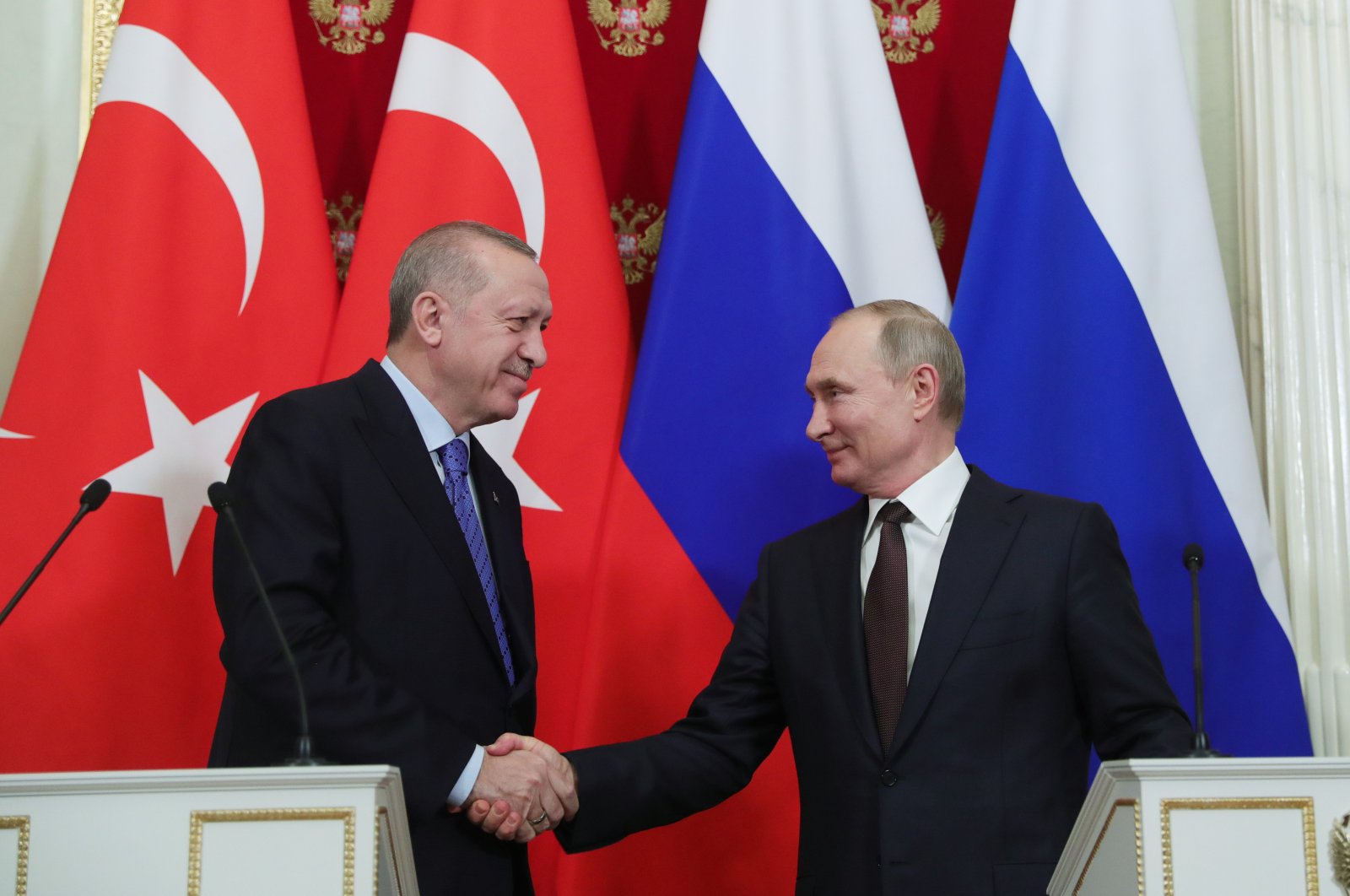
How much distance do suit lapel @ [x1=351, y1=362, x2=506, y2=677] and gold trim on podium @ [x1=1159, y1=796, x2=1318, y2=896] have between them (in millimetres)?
1130

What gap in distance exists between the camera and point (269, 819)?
158 centimetres

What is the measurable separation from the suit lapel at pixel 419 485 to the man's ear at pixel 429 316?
6.5 inches

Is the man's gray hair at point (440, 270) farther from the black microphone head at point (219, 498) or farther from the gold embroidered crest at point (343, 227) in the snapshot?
the gold embroidered crest at point (343, 227)

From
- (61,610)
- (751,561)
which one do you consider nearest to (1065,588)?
(751,561)

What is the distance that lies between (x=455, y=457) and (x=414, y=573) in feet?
0.92

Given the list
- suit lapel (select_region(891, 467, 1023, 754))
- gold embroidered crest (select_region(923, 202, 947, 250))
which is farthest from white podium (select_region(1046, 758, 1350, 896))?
gold embroidered crest (select_region(923, 202, 947, 250))

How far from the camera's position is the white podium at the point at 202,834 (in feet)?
5.16

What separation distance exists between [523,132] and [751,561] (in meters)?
1.07

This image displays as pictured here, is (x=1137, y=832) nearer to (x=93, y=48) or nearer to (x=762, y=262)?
(x=762, y=262)

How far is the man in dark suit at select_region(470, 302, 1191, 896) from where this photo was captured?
2311 mm

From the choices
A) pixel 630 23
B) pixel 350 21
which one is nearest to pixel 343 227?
pixel 350 21

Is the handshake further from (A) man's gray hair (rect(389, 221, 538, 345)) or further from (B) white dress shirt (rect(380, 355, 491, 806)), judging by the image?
(A) man's gray hair (rect(389, 221, 538, 345))

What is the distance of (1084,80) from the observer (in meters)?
3.22

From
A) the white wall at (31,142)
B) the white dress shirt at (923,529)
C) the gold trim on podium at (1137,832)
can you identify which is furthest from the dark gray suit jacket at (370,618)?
the white wall at (31,142)
